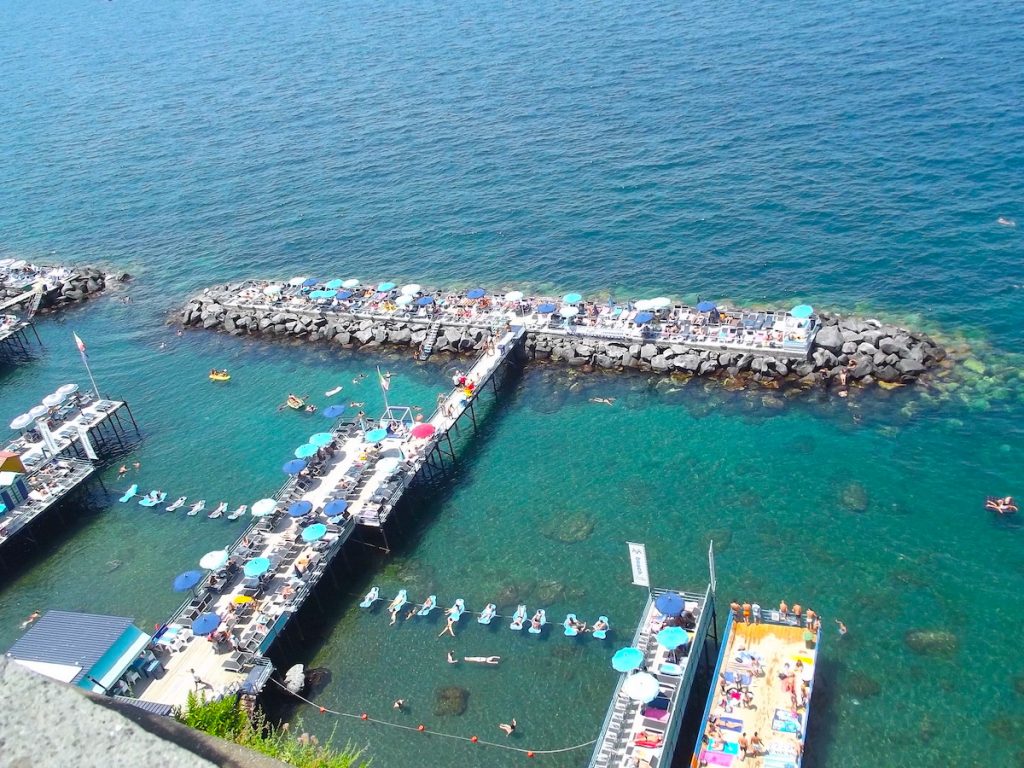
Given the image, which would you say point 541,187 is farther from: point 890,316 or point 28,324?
point 28,324

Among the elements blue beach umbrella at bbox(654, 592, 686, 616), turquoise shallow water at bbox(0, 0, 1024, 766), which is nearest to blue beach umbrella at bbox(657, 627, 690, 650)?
blue beach umbrella at bbox(654, 592, 686, 616)

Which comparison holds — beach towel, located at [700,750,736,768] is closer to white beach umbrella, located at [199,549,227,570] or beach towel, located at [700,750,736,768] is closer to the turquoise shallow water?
the turquoise shallow water

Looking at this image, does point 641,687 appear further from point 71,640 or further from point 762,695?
point 71,640

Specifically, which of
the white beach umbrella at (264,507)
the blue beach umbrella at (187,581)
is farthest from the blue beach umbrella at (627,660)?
the blue beach umbrella at (187,581)

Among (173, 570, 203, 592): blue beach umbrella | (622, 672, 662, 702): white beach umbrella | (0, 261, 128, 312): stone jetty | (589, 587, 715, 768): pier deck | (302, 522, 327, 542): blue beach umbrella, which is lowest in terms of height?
(589, 587, 715, 768): pier deck

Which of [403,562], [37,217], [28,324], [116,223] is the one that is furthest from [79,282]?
[403,562]
